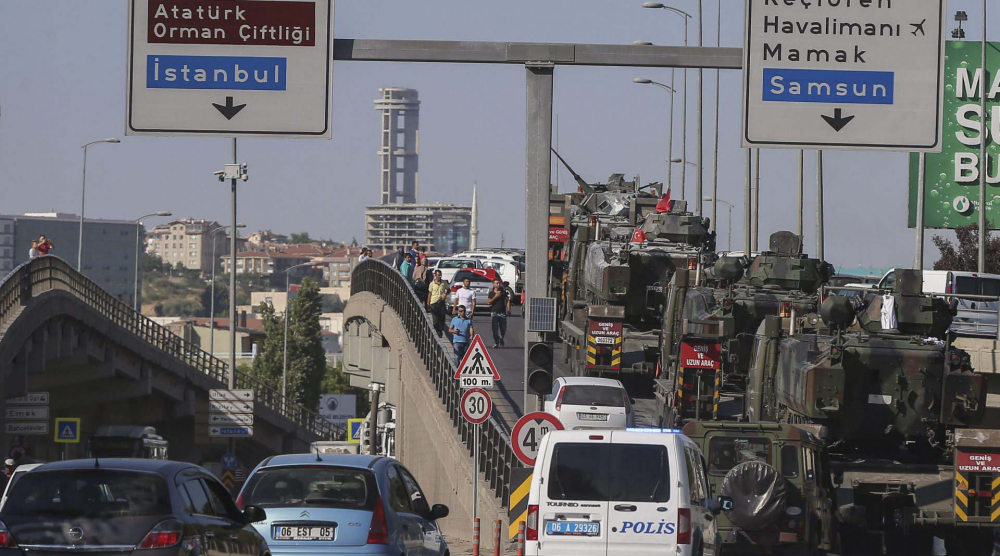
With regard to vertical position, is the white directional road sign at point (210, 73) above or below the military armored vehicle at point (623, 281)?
above

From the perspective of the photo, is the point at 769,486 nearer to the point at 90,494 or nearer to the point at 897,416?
the point at 897,416

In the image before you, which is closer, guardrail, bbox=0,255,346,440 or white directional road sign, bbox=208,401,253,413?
white directional road sign, bbox=208,401,253,413

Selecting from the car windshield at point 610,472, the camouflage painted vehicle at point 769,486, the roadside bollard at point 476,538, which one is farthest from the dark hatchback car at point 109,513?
the camouflage painted vehicle at point 769,486

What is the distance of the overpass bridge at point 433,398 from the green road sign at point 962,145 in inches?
537

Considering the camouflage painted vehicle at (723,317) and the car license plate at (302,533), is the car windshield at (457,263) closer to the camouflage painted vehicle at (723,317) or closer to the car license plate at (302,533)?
the camouflage painted vehicle at (723,317)

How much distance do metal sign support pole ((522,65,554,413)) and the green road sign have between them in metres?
31.2

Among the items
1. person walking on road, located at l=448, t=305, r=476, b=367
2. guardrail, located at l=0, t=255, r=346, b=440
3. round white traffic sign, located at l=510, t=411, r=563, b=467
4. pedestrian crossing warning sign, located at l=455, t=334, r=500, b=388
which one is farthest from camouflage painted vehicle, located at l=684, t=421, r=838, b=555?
guardrail, located at l=0, t=255, r=346, b=440

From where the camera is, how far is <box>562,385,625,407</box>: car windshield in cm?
2889

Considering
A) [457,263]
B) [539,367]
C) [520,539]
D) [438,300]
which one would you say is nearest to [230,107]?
[539,367]

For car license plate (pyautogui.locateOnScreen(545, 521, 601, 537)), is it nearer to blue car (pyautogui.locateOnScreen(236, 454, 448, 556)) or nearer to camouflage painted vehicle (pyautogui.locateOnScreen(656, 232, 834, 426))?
blue car (pyautogui.locateOnScreen(236, 454, 448, 556))

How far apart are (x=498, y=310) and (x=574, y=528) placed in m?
25.3

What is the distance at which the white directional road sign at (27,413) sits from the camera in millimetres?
35000

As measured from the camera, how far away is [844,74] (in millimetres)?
15656

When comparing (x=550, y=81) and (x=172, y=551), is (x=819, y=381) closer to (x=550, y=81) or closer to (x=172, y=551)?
(x=550, y=81)
